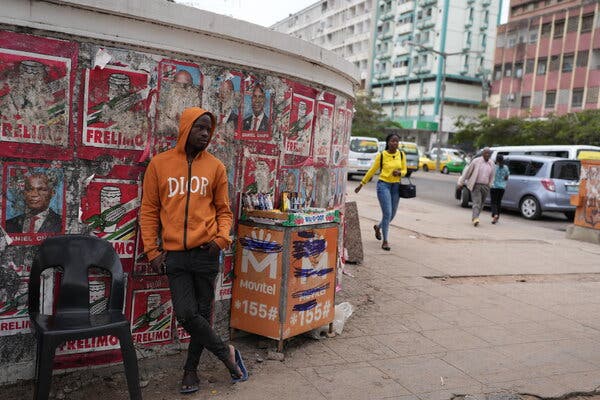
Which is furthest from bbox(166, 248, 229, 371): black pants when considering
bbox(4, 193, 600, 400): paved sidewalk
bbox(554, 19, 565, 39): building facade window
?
bbox(554, 19, 565, 39): building facade window

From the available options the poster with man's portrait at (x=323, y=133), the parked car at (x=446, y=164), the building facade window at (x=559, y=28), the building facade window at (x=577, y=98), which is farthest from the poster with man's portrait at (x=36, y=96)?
the building facade window at (x=559, y=28)

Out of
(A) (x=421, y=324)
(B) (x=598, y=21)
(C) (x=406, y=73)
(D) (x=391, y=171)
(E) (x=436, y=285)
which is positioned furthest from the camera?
(C) (x=406, y=73)

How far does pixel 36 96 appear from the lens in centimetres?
316

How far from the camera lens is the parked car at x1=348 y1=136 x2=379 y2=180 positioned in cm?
2333

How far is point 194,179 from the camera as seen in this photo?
128 inches

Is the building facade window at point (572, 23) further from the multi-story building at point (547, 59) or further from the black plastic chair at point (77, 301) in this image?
the black plastic chair at point (77, 301)

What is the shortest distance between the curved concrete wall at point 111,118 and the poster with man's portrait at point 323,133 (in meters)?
0.57

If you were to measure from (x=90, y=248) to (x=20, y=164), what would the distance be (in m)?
0.60

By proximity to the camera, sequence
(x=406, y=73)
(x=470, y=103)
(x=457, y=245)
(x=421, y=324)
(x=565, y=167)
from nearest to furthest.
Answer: (x=421, y=324) < (x=457, y=245) < (x=565, y=167) < (x=470, y=103) < (x=406, y=73)

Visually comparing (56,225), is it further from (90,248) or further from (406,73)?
(406,73)

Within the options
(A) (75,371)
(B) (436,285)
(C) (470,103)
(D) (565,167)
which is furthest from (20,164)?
(C) (470,103)

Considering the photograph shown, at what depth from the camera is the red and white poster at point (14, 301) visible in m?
3.20

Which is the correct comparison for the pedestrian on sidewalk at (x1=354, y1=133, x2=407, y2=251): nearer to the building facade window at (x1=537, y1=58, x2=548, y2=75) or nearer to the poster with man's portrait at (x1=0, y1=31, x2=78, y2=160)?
the poster with man's portrait at (x1=0, y1=31, x2=78, y2=160)

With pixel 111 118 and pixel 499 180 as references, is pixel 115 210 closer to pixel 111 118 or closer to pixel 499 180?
pixel 111 118
